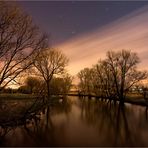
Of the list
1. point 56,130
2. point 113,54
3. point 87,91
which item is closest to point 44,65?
point 113,54

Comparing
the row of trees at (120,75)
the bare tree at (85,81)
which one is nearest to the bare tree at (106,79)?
the row of trees at (120,75)

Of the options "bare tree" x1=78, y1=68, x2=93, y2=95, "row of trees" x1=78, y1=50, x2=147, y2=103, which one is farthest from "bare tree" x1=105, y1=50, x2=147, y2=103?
"bare tree" x1=78, y1=68, x2=93, y2=95

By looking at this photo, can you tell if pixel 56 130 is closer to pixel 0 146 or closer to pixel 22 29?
pixel 0 146

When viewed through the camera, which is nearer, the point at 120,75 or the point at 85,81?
the point at 120,75

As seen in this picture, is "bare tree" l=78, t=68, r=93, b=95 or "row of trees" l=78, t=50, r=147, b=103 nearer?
"row of trees" l=78, t=50, r=147, b=103

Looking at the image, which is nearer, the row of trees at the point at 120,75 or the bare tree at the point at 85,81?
the row of trees at the point at 120,75

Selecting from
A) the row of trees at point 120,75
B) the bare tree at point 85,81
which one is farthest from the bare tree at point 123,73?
the bare tree at point 85,81

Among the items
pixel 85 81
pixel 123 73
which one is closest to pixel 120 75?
pixel 123 73

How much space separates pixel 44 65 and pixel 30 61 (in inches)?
1145

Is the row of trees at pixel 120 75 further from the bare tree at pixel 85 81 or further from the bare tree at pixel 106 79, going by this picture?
the bare tree at pixel 85 81

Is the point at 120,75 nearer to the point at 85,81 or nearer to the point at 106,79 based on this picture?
the point at 106,79

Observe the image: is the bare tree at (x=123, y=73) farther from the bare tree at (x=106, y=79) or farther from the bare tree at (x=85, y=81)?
the bare tree at (x=85, y=81)

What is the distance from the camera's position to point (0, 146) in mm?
12250

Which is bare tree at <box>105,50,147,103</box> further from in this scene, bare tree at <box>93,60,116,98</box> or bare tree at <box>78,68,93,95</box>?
bare tree at <box>78,68,93,95</box>
